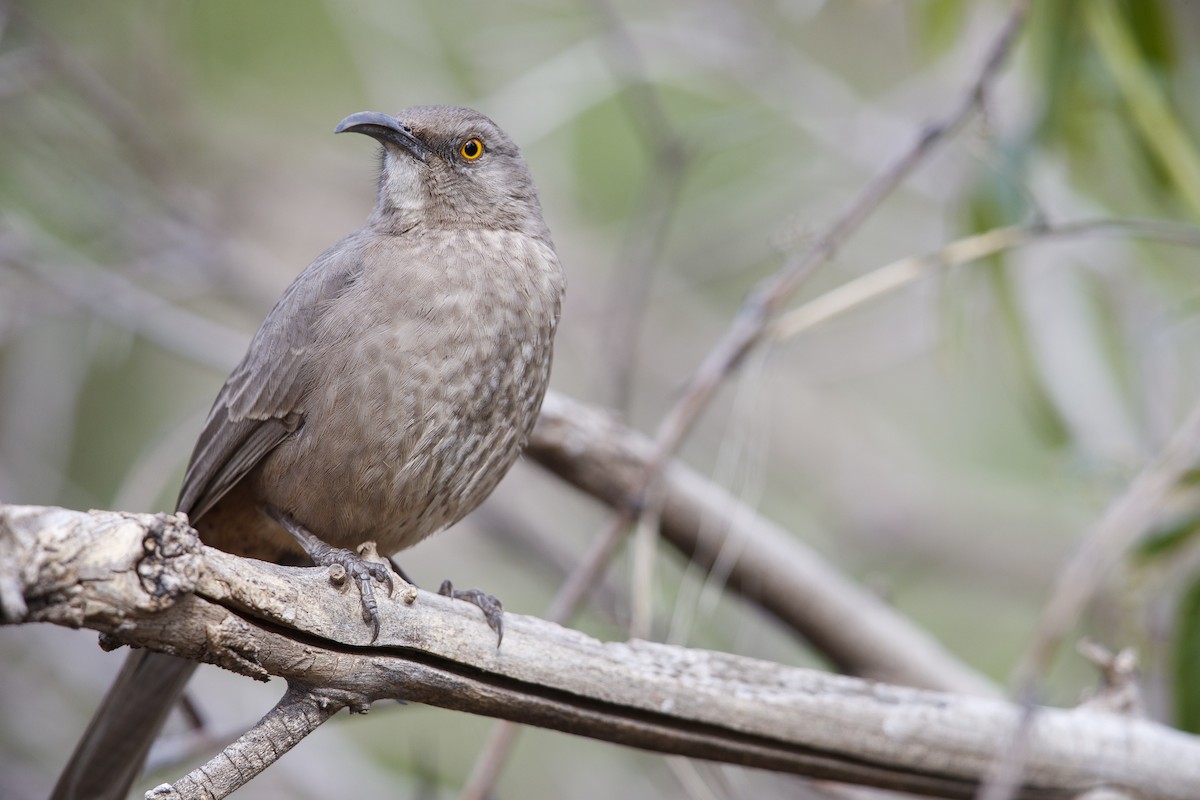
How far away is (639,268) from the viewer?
245 inches

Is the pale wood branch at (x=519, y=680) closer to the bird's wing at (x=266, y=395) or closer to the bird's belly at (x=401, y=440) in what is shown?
the bird's belly at (x=401, y=440)

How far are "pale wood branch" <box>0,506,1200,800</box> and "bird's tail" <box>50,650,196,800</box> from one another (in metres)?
1.15

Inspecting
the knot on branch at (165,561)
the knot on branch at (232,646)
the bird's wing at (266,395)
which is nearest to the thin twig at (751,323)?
the bird's wing at (266,395)

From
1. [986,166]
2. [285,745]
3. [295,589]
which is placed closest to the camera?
[285,745]

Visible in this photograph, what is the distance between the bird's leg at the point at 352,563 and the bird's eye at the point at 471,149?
137 cm

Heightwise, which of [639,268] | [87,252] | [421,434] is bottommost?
[421,434]

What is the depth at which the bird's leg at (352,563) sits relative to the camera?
267 centimetres

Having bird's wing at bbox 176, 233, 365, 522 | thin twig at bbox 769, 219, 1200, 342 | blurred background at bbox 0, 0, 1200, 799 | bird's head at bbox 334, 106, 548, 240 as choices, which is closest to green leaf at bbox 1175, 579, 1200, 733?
blurred background at bbox 0, 0, 1200, 799

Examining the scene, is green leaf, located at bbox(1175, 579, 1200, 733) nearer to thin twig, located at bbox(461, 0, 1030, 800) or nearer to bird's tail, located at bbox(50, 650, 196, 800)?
thin twig, located at bbox(461, 0, 1030, 800)

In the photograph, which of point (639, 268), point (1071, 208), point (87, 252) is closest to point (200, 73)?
point (87, 252)

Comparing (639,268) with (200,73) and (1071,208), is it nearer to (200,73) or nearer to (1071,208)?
(1071,208)

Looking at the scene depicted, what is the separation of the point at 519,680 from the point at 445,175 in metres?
1.90

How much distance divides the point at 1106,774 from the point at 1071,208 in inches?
125

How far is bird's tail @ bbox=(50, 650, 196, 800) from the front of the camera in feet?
11.3
